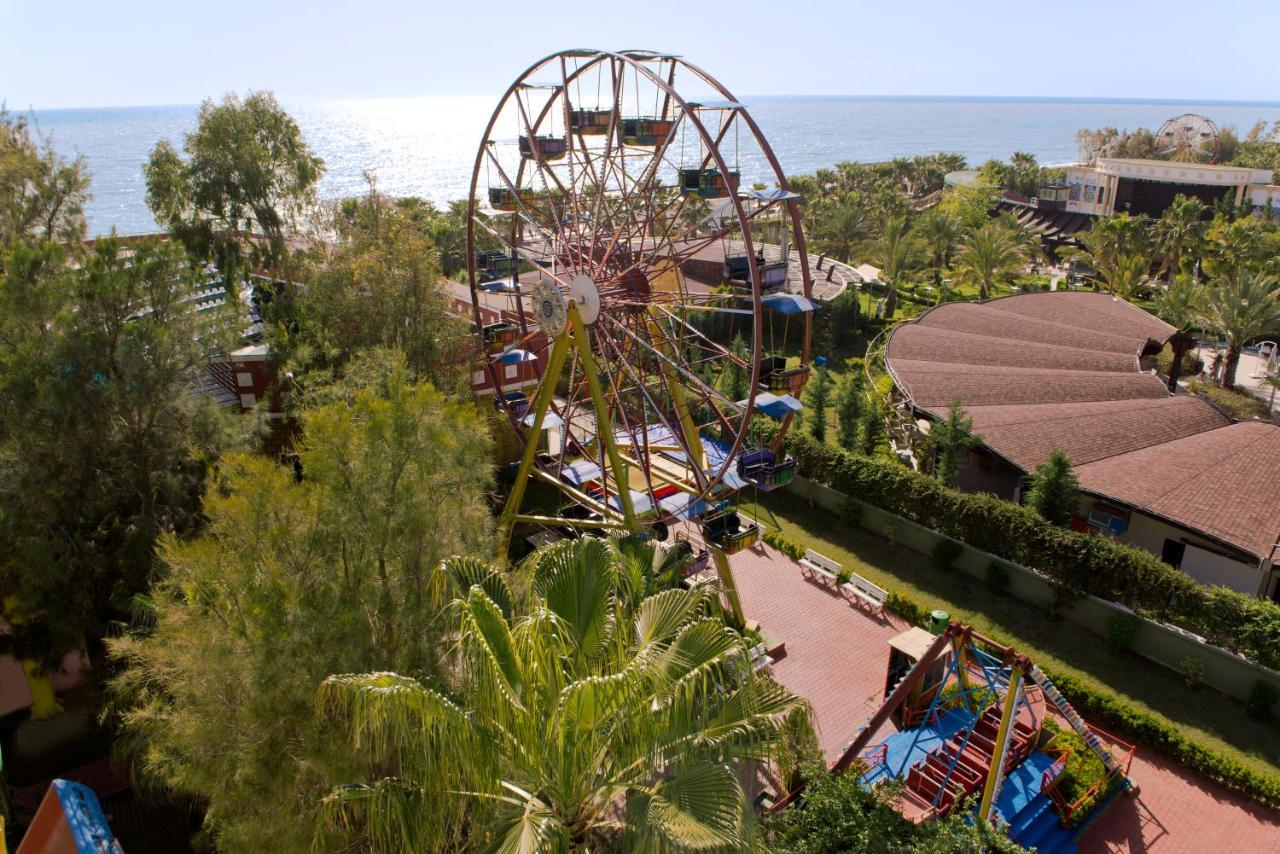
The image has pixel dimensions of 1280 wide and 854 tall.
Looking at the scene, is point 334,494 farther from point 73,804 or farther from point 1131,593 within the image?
point 1131,593

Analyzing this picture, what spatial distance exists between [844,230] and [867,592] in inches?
1516

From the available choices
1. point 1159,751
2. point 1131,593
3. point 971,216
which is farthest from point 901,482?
point 971,216

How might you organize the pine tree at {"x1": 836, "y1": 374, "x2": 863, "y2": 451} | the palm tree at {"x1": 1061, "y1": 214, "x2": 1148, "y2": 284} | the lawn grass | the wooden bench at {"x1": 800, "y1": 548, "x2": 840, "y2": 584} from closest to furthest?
the lawn grass → the wooden bench at {"x1": 800, "y1": 548, "x2": 840, "y2": 584} → the pine tree at {"x1": 836, "y1": 374, "x2": 863, "y2": 451} → the palm tree at {"x1": 1061, "y1": 214, "x2": 1148, "y2": 284}

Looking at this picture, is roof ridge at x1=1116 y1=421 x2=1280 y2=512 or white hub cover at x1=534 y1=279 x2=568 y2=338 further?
roof ridge at x1=1116 y1=421 x2=1280 y2=512

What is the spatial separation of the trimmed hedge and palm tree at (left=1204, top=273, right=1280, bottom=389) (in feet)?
67.2

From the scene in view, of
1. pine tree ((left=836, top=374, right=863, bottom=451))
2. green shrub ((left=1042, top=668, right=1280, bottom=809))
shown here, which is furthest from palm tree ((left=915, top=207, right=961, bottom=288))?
green shrub ((left=1042, top=668, right=1280, bottom=809))

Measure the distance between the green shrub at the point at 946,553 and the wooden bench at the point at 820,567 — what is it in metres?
2.92

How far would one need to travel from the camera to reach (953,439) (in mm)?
25094

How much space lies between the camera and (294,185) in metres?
28.2

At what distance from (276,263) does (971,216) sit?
51.7 m

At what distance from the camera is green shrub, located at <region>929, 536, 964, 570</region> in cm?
2375

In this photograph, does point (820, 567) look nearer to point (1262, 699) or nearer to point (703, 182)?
point (1262, 699)

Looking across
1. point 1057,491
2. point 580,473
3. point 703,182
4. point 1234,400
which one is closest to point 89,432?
point 580,473

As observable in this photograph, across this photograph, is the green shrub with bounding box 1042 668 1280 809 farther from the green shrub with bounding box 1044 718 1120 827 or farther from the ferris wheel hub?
the ferris wheel hub
